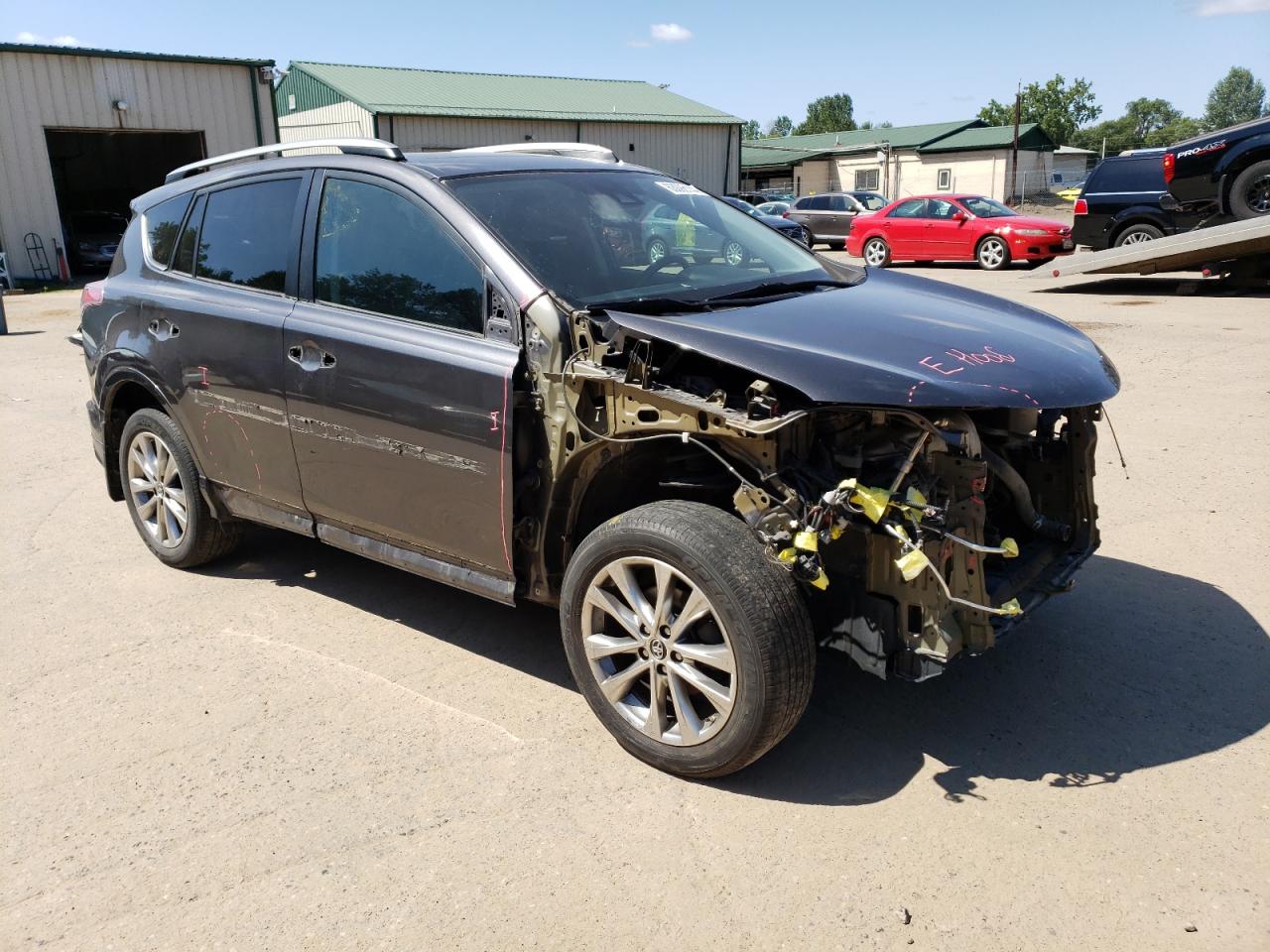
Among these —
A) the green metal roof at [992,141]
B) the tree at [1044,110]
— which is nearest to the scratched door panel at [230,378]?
the green metal roof at [992,141]

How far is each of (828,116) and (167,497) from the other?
449ft

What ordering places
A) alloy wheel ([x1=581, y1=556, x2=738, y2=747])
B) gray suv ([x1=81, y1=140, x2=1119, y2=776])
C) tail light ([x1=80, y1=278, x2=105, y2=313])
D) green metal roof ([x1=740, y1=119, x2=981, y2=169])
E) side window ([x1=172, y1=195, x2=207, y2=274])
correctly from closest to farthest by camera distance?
gray suv ([x1=81, y1=140, x2=1119, y2=776]), alloy wheel ([x1=581, y1=556, x2=738, y2=747]), side window ([x1=172, y1=195, x2=207, y2=274]), tail light ([x1=80, y1=278, x2=105, y2=313]), green metal roof ([x1=740, y1=119, x2=981, y2=169])

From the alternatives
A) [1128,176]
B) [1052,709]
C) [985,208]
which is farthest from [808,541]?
[985,208]

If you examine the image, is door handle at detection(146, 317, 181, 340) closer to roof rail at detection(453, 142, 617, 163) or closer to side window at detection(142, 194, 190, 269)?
side window at detection(142, 194, 190, 269)

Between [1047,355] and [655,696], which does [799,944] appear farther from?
[1047,355]

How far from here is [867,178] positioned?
5350 cm

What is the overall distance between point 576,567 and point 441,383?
0.80m

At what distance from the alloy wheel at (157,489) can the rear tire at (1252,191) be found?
13.4m

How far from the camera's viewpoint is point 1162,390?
27.5 ft

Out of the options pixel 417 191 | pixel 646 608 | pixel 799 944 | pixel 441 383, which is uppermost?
pixel 417 191

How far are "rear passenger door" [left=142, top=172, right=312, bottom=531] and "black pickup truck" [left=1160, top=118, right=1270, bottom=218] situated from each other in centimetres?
1299

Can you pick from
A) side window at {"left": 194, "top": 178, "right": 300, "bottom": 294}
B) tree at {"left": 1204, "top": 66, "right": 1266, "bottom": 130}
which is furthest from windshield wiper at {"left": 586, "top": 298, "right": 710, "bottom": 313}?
tree at {"left": 1204, "top": 66, "right": 1266, "bottom": 130}

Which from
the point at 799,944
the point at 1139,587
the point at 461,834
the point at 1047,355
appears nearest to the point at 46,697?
the point at 461,834

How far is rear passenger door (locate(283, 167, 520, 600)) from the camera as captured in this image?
11.6 ft
